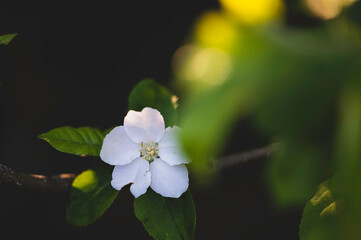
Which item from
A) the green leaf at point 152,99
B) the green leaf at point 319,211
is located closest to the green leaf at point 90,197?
the green leaf at point 152,99

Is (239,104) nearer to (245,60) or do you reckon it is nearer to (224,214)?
(245,60)

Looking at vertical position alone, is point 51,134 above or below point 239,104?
below

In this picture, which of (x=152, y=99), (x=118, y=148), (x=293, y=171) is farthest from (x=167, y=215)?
(x=293, y=171)

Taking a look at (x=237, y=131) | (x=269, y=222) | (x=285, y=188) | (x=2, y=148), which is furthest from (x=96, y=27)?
(x=285, y=188)

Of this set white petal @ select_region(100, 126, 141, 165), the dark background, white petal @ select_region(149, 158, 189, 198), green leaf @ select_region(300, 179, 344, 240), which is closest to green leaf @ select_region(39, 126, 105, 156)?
white petal @ select_region(100, 126, 141, 165)

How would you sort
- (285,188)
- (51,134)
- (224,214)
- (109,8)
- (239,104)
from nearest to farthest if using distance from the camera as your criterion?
(239,104) < (285,188) < (51,134) < (109,8) < (224,214)

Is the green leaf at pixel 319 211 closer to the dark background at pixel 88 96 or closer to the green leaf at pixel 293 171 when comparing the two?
the green leaf at pixel 293 171

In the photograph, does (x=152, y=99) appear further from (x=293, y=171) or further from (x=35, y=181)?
(x=293, y=171)
